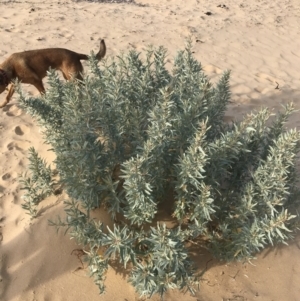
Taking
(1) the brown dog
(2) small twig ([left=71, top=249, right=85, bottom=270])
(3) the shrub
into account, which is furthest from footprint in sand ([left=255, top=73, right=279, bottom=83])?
(2) small twig ([left=71, top=249, right=85, bottom=270])

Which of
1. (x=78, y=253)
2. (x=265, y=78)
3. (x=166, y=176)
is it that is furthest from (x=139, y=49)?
(x=78, y=253)

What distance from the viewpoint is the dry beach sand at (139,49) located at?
248 centimetres

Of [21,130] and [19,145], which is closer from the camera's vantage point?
[19,145]

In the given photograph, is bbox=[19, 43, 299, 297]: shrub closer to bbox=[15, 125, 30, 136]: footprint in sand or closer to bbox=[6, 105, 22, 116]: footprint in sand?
bbox=[15, 125, 30, 136]: footprint in sand

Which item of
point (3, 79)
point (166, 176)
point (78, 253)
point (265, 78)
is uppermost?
point (166, 176)

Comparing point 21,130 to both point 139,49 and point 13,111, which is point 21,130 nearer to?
point 13,111

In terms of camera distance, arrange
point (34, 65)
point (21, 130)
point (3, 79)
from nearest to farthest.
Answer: point (21, 130) → point (3, 79) → point (34, 65)

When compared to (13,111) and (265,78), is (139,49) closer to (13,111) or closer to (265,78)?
(265,78)

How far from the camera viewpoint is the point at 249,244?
2.17 meters

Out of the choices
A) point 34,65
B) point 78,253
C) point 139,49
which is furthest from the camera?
point 139,49

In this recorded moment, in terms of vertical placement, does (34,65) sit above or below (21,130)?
above

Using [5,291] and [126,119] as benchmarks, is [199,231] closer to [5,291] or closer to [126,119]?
[126,119]

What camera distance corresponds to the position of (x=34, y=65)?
4.47 metres

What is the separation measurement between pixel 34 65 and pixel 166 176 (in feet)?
9.65
